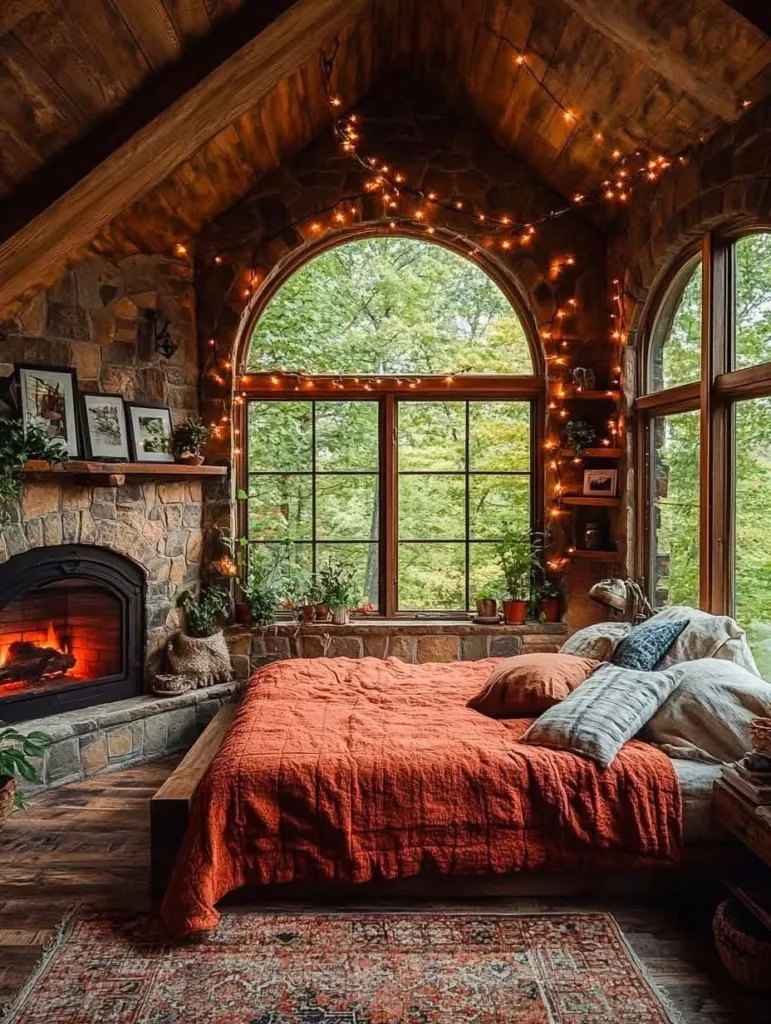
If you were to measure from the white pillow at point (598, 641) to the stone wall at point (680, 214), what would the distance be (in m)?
0.74

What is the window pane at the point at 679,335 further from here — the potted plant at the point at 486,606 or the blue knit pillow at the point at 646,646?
the potted plant at the point at 486,606

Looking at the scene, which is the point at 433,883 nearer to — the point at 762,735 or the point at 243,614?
the point at 762,735

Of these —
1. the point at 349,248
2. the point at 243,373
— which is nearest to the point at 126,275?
the point at 243,373

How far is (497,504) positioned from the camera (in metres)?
4.90

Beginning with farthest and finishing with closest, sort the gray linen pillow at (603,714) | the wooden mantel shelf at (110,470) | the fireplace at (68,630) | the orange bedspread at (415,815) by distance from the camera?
the fireplace at (68,630) → the wooden mantel shelf at (110,470) → the gray linen pillow at (603,714) → the orange bedspread at (415,815)

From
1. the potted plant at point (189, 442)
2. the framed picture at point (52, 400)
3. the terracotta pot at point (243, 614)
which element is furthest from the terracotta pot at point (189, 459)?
the terracotta pot at point (243, 614)

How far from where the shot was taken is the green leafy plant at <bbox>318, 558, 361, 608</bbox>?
15.4 ft

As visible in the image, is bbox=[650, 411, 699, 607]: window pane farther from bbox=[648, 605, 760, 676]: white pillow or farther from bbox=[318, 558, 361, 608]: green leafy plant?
bbox=[318, 558, 361, 608]: green leafy plant

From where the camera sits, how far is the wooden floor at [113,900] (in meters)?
2.24

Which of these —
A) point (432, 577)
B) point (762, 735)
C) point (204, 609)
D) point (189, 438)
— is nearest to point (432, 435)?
point (432, 577)

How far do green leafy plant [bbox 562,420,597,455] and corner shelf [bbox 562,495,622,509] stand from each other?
27 cm

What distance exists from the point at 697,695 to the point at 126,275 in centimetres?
368

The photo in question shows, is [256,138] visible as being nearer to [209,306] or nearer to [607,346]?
[209,306]

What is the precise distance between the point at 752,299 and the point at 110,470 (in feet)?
10.4
